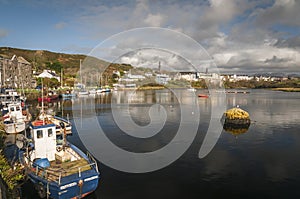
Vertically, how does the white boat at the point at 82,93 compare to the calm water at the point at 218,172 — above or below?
above

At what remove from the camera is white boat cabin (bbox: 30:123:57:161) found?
14008 millimetres

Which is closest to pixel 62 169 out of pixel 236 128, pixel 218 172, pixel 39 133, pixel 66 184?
pixel 66 184

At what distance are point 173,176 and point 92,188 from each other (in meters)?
6.18

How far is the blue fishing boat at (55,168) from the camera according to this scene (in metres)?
11.4

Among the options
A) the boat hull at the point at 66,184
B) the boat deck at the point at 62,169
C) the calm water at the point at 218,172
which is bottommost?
the calm water at the point at 218,172

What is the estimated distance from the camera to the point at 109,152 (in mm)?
21047

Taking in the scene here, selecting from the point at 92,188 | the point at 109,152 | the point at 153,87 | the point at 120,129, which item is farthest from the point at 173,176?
the point at 153,87

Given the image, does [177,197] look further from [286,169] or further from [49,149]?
[286,169]

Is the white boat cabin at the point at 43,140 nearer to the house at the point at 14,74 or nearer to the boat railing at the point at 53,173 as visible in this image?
the boat railing at the point at 53,173

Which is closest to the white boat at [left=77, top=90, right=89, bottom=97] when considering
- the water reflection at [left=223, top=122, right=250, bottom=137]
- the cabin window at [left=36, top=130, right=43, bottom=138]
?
the water reflection at [left=223, top=122, right=250, bottom=137]

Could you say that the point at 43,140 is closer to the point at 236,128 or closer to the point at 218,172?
the point at 218,172

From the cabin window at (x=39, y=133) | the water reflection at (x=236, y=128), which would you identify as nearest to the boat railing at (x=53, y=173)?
the cabin window at (x=39, y=133)

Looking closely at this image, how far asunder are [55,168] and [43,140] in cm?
228

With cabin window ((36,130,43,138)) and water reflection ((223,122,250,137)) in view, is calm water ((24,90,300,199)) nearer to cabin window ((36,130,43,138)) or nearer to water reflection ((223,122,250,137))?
water reflection ((223,122,250,137))
